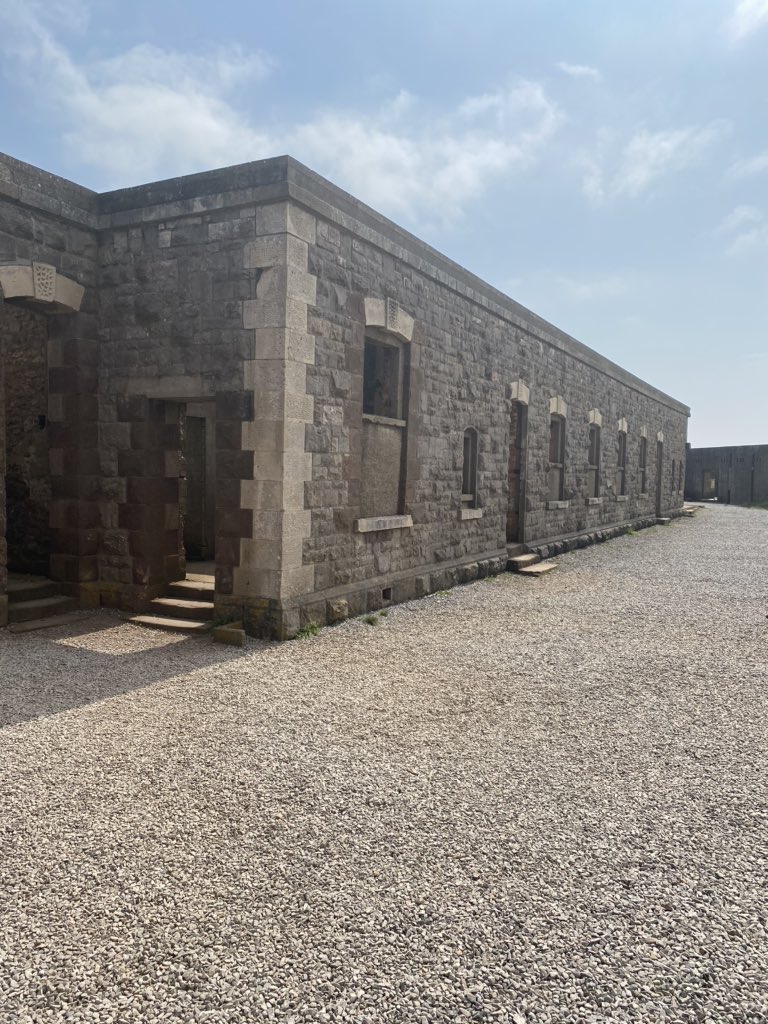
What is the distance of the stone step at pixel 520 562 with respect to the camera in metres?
11.9

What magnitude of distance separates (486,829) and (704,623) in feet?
19.1

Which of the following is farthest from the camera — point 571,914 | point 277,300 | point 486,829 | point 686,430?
point 686,430

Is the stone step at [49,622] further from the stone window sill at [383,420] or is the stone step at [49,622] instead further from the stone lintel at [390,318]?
the stone lintel at [390,318]

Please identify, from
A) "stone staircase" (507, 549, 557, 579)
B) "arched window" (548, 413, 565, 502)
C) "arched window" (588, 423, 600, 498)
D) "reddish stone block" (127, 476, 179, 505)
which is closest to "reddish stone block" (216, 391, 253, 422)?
"reddish stone block" (127, 476, 179, 505)

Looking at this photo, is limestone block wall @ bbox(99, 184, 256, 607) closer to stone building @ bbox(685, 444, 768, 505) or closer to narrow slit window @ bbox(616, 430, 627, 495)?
narrow slit window @ bbox(616, 430, 627, 495)

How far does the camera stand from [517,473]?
42.5 ft

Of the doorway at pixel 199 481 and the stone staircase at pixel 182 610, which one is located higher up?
the doorway at pixel 199 481

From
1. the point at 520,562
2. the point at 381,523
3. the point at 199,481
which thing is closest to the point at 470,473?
the point at 520,562

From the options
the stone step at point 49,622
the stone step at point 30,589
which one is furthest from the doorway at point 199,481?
the stone step at point 49,622

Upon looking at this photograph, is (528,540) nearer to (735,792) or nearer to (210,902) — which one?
(735,792)

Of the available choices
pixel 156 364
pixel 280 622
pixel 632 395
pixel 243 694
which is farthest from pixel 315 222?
pixel 632 395

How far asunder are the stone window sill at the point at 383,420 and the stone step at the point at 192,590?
105 inches

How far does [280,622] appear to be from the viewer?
679 cm

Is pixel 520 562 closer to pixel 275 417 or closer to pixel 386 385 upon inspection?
pixel 386 385
